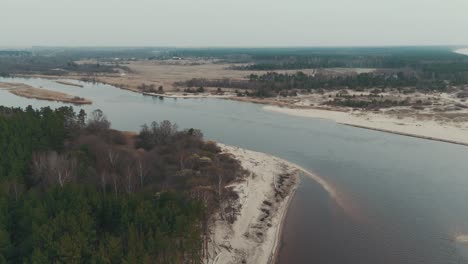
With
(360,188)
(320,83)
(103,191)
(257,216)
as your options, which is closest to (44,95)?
(320,83)

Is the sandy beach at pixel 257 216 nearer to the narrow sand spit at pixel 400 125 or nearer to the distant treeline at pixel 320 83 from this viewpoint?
the narrow sand spit at pixel 400 125

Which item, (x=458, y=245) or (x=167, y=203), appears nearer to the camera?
(x=167, y=203)

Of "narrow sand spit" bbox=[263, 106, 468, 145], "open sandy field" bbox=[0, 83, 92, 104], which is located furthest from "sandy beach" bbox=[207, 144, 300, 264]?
"open sandy field" bbox=[0, 83, 92, 104]

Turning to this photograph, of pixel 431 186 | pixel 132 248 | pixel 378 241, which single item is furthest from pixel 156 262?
pixel 431 186

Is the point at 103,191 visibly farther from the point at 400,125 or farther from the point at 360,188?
the point at 400,125

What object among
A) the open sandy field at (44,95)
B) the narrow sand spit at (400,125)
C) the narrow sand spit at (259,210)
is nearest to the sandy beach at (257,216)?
the narrow sand spit at (259,210)

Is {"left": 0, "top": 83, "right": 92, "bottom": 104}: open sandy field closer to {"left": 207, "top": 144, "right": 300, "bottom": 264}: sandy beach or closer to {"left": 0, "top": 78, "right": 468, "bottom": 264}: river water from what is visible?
{"left": 0, "top": 78, "right": 468, "bottom": 264}: river water

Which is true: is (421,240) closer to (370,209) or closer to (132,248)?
(370,209)
